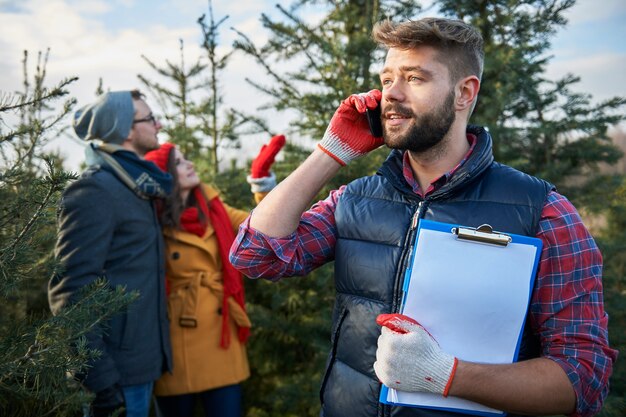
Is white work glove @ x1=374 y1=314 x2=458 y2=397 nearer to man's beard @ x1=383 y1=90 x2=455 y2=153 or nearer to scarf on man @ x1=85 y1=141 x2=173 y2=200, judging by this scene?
man's beard @ x1=383 y1=90 x2=455 y2=153

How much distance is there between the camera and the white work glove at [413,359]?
1.57 metres

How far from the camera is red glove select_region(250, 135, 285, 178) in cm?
354

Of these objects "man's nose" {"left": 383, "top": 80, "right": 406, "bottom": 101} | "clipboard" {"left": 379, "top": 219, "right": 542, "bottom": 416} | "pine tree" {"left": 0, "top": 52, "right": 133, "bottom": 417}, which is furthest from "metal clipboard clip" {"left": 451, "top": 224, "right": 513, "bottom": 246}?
"pine tree" {"left": 0, "top": 52, "right": 133, "bottom": 417}

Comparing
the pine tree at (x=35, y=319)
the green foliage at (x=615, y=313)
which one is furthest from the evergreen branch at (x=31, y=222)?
the green foliage at (x=615, y=313)

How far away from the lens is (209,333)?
11.0 ft

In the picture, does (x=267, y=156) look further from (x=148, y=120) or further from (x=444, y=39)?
(x=444, y=39)

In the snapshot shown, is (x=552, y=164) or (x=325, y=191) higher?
(x=552, y=164)

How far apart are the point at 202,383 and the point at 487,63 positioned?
263 cm

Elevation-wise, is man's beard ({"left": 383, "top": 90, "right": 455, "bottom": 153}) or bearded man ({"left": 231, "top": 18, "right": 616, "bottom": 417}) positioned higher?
man's beard ({"left": 383, "top": 90, "right": 455, "bottom": 153})

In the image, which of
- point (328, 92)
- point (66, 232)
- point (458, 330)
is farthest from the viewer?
point (328, 92)

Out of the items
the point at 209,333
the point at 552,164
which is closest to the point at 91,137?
the point at 209,333

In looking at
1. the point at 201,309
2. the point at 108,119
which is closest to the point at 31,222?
the point at 108,119

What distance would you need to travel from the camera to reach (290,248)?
1970 mm

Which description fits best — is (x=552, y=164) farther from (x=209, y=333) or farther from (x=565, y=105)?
(x=209, y=333)
